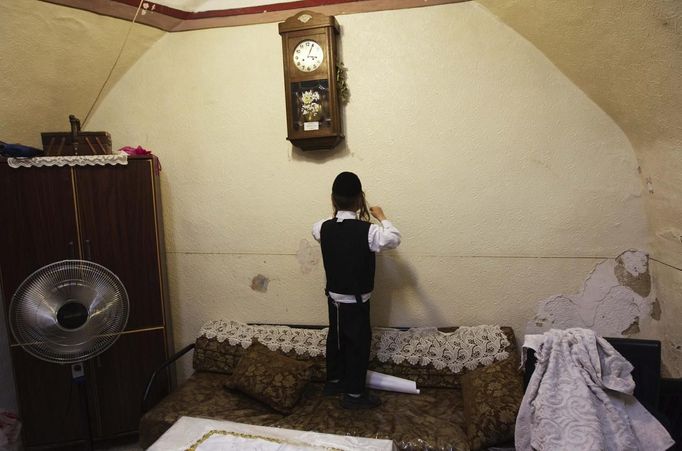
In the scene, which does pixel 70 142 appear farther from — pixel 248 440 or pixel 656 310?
pixel 656 310

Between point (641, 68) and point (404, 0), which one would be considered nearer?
point (641, 68)

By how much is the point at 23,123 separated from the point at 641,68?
11.8 feet

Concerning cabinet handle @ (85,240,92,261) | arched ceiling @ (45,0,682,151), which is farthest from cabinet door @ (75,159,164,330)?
arched ceiling @ (45,0,682,151)

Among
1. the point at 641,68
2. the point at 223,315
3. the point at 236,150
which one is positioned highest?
the point at 641,68

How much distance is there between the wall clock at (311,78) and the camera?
2.48 metres

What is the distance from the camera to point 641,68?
195 centimetres

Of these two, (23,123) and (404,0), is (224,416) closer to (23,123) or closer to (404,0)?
(23,123)

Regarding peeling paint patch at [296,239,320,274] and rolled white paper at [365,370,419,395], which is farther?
peeling paint patch at [296,239,320,274]

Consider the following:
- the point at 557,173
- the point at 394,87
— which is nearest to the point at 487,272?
the point at 557,173

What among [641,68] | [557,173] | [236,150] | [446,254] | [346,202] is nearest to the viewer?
[641,68]

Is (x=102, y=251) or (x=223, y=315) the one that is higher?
(x=102, y=251)

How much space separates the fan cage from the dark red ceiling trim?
1.74 metres

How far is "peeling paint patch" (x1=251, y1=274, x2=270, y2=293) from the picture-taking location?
2885 millimetres

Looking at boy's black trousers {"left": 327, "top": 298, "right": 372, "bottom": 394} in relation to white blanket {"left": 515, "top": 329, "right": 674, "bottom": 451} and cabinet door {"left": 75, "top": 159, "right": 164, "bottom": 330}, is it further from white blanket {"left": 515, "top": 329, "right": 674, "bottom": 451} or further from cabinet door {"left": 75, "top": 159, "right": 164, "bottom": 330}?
cabinet door {"left": 75, "top": 159, "right": 164, "bottom": 330}
